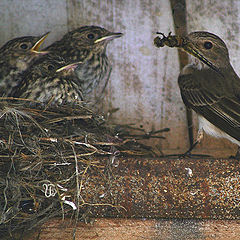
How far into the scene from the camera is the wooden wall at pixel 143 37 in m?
3.45

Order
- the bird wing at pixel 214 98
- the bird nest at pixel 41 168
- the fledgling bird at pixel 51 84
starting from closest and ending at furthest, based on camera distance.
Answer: the bird nest at pixel 41 168 < the bird wing at pixel 214 98 < the fledgling bird at pixel 51 84

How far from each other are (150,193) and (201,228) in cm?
30

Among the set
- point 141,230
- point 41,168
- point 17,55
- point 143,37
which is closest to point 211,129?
point 141,230

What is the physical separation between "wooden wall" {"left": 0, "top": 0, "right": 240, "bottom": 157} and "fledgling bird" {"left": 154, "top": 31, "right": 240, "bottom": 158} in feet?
1.00

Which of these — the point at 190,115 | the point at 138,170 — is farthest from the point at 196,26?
the point at 138,170

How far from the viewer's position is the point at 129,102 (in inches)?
137

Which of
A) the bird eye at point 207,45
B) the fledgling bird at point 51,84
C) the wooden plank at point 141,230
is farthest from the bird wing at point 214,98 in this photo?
the fledgling bird at point 51,84

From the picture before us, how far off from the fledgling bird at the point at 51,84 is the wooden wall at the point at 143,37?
0.35 metres

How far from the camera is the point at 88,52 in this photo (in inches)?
138

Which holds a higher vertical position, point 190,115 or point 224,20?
point 224,20

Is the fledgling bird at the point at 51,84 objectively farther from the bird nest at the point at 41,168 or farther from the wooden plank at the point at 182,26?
the wooden plank at the point at 182,26

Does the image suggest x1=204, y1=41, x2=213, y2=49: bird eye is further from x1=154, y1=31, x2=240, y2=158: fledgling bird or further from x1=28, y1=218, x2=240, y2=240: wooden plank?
x1=28, y1=218, x2=240, y2=240: wooden plank

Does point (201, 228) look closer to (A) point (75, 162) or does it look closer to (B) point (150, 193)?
(B) point (150, 193)

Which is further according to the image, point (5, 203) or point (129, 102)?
point (129, 102)
